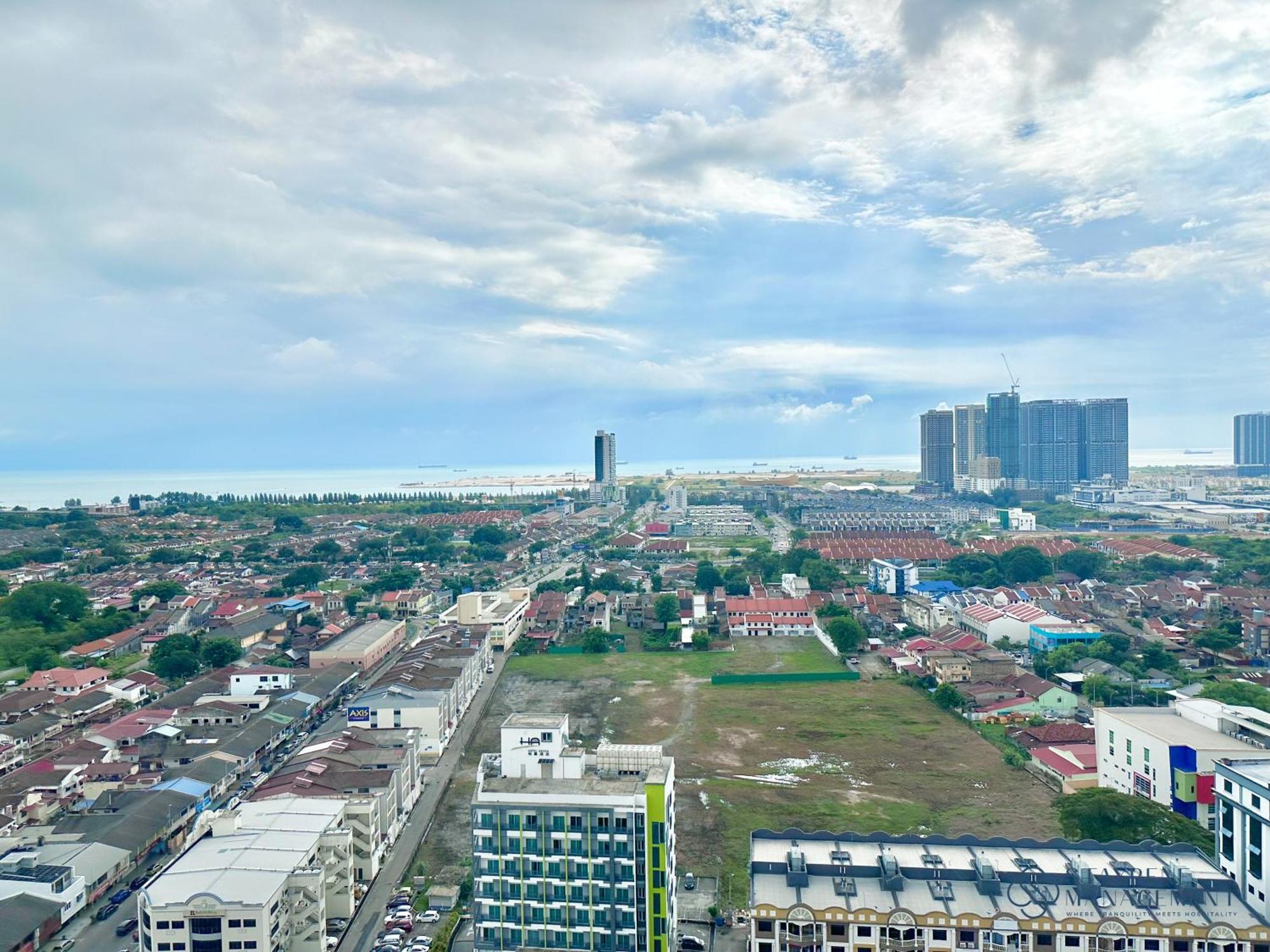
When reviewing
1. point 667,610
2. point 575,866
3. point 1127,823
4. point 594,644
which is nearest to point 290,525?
point 667,610

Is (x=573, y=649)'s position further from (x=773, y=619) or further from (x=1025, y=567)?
(x=1025, y=567)

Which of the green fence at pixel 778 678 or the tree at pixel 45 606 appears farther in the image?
the tree at pixel 45 606

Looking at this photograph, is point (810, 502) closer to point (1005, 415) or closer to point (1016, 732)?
point (1005, 415)

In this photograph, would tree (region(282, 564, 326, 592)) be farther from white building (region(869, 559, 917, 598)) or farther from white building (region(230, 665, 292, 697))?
white building (region(869, 559, 917, 598))

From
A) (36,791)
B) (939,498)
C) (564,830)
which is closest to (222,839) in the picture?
(564,830)

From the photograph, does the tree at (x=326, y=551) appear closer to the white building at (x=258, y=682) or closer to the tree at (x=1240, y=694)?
the white building at (x=258, y=682)

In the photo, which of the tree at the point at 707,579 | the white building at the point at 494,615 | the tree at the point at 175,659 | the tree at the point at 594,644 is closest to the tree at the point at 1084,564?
the tree at the point at 707,579
